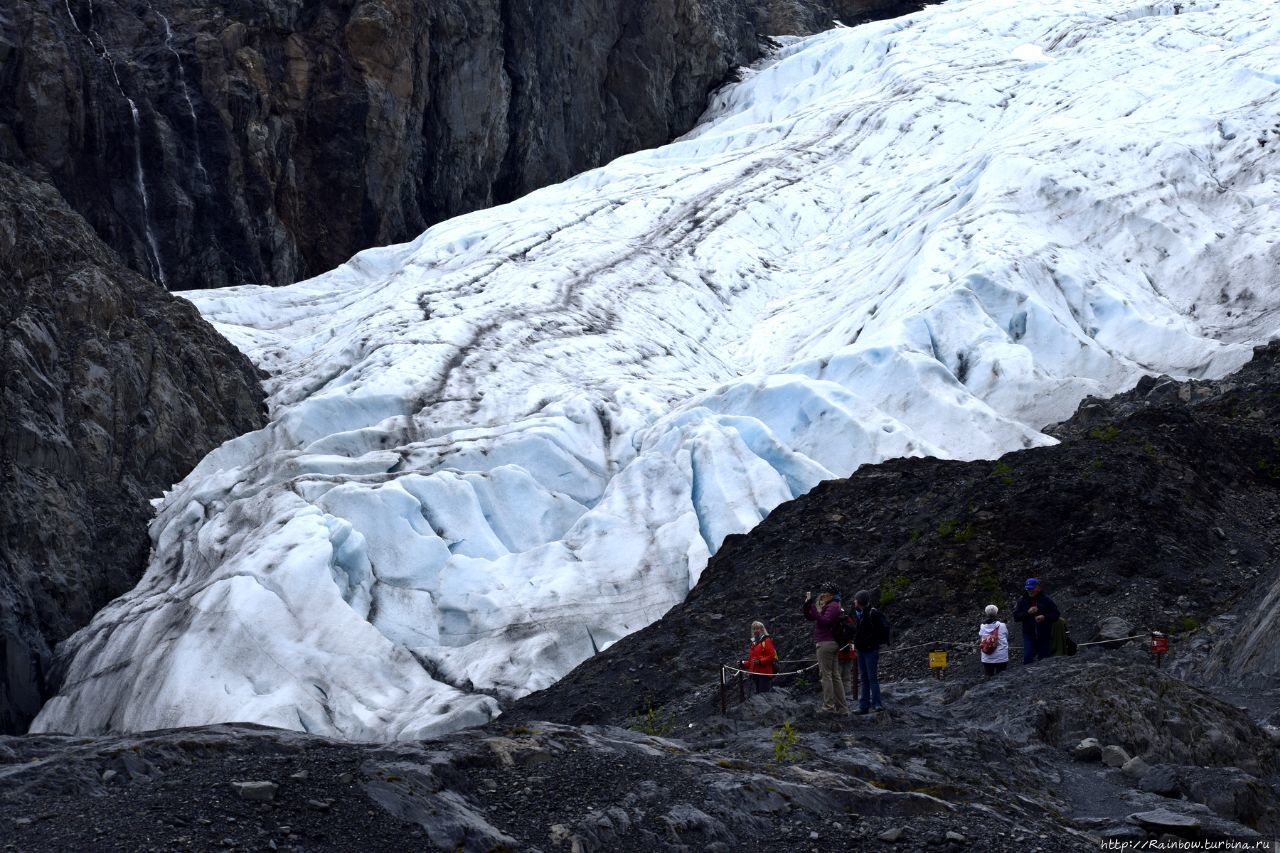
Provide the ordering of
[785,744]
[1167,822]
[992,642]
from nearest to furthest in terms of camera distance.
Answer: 1. [1167,822]
2. [785,744]
3. [992,642]

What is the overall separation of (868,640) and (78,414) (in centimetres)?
1471

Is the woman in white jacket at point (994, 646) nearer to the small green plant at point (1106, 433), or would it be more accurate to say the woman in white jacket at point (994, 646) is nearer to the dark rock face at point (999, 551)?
the dark rock face at point (999, 551)

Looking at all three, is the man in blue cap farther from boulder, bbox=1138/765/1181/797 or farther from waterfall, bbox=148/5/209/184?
waterfall, bbox=148/5/209/184

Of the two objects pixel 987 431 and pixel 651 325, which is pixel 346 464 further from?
pixel 987 431

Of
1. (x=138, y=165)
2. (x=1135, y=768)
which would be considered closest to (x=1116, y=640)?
(x=1135, y=768)

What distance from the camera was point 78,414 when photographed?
68.3ft

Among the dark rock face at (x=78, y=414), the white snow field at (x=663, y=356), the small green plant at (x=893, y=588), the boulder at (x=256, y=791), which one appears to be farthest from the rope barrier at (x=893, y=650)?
the dark rock face at (x=78, y=414)

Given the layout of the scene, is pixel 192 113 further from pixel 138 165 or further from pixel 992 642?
pixel 992 642

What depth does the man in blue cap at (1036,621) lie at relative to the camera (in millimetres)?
11746

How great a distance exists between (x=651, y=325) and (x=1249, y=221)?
10.6 meters

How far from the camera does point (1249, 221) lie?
24.3 metres

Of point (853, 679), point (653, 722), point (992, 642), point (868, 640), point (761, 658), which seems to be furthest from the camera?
point (653, 722)

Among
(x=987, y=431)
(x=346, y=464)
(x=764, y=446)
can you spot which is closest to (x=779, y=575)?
(x=764, y=446)

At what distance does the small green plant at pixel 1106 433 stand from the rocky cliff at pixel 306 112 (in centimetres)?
2073
